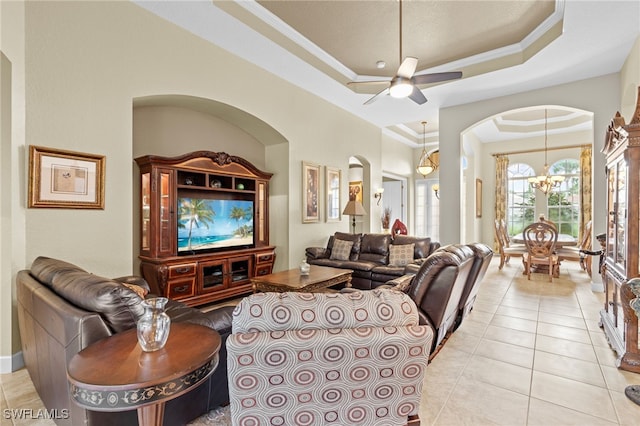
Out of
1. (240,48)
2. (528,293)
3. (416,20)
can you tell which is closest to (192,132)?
(240,48)

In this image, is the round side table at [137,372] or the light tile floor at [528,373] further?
the light tile floor at [528,373]

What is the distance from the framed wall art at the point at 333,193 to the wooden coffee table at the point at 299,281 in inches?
84.3

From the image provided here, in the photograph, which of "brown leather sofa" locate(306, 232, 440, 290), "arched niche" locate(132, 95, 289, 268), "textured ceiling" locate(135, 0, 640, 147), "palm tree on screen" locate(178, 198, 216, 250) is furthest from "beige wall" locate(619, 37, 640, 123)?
"palm tree on screen" locate(178, 198, 216, 250)

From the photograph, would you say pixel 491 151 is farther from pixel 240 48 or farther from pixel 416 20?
pixel 240 48

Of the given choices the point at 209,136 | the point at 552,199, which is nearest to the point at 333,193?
the point at 209,136

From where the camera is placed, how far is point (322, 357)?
130 cm

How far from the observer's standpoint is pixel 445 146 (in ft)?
21.0

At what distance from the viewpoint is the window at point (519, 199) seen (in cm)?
922

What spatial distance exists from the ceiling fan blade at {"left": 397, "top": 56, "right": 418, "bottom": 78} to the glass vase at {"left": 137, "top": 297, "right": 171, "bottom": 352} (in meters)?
2.98

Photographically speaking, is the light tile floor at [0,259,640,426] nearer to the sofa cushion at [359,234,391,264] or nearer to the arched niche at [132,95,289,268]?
the sofa cushion at [359,234,391,264]

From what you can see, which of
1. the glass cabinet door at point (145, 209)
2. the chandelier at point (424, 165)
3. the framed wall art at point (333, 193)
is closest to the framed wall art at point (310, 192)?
the framed wall art at point (333, 193)

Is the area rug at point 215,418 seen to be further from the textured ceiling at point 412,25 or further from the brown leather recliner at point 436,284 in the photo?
the textured ceiling at point 412,25

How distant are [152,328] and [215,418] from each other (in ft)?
3.07

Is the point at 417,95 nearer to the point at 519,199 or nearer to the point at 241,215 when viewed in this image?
the point at 241,215
